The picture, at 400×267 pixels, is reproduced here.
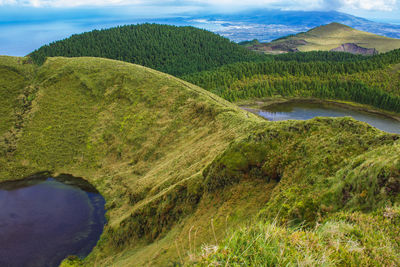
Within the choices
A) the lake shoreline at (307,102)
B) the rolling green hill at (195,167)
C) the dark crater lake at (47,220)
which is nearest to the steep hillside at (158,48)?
the lake shoreline at (307,102)

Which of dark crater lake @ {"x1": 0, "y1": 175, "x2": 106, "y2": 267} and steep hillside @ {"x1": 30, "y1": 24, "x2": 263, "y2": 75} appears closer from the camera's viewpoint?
dark crater lake @ {"x1": 0, "y1": 175, "x2": 106, "y2": 267}

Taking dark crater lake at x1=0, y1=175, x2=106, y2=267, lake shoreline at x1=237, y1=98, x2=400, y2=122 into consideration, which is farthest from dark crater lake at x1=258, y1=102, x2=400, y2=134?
dark crater lake at x1=0, y1=175, x2=106, y2=267

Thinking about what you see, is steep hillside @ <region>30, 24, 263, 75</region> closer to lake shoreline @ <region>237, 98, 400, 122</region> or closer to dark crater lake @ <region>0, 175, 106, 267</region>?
lake shoreline @ <region>237, 98, 400, 122</region>

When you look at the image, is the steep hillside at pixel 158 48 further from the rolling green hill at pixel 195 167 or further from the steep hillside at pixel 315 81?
the rolling green hill at pixel 195 167

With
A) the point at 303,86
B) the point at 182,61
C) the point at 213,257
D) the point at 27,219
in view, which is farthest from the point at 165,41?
the point at 213,257

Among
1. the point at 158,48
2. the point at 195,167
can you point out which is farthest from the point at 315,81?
the point at 158,48
